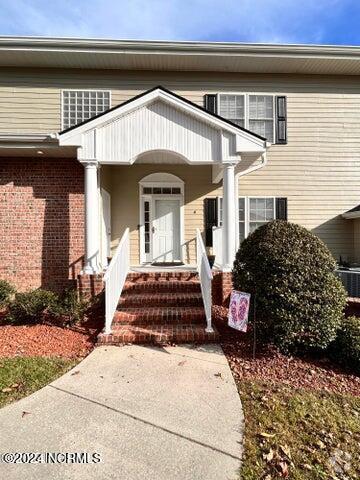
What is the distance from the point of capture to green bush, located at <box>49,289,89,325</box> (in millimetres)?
6105

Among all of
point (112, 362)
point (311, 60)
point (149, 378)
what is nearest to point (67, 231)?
point (112, 362)

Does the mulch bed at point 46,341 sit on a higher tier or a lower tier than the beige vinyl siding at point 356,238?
lower

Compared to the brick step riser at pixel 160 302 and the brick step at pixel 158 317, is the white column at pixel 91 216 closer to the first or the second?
the brick step riser at pixel 160 302

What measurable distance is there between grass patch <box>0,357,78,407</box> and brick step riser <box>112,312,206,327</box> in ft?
4.42

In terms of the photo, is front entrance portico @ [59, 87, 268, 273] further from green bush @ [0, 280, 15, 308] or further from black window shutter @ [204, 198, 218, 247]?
black window shutter @ [204, 198, 218, 247]

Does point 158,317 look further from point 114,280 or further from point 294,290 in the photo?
point 294,290

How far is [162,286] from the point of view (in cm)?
709

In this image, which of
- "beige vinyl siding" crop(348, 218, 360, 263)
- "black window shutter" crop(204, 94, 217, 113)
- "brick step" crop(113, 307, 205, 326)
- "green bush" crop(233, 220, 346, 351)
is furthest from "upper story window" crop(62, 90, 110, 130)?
"beige vinyl siding" crop(348, 218, 360, 263)

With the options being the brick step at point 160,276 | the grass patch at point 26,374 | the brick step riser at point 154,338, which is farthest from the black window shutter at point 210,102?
the grass patch at point 26,374

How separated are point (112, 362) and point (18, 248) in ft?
14.8

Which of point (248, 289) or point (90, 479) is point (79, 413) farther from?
point (248, 289)

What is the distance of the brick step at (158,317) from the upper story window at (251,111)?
6473mm

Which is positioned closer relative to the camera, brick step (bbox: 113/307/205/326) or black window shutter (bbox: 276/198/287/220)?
brick step (bbox: 113/307/205/326)

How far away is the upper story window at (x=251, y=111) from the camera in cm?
995
